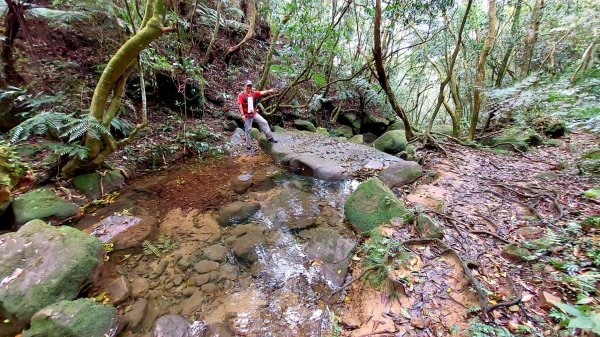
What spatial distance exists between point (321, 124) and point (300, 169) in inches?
266

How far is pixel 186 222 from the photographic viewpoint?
4.46m

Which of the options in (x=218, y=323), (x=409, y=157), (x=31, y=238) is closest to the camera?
(x=218, y=323)

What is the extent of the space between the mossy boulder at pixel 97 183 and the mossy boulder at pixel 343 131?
9201mm

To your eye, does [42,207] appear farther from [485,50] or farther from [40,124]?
[485,50]

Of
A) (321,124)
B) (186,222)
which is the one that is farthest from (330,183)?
(321,124)

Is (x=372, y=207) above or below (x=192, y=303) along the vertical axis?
above

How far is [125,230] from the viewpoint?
4.14 metres

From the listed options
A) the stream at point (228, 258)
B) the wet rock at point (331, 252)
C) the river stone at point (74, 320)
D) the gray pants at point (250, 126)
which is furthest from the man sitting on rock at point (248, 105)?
the river stone at point (74, 320)

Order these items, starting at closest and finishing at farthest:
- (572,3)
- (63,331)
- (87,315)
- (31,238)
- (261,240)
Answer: (63,331) < (87,315) < (31,238) < (261,240) < (572,3)

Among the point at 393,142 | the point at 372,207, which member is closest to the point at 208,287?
the point at 372,207

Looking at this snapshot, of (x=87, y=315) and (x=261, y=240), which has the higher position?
(x=87, y=315)

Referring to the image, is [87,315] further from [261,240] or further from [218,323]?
[261,240]

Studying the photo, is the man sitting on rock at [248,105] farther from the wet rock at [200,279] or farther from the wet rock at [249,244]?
the wet rock at [200,279]

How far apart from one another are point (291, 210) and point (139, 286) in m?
2.49
